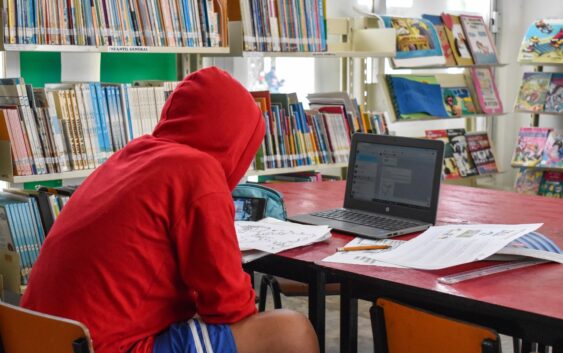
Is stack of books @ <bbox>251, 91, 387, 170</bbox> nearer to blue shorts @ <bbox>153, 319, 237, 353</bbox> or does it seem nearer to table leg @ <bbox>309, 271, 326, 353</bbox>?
table leg @ <bbox>309, 271, 326, 353</bbox>

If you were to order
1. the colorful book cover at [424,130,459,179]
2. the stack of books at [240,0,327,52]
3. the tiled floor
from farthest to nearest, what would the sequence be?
the colorful book cover at [424,130,459,179]
the stack of books at [240,0,327,52]
the tiled floor

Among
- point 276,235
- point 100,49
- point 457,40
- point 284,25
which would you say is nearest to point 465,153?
point 457,40

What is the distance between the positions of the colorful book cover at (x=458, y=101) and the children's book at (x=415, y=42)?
1.05 feet

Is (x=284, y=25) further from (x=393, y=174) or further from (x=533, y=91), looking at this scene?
(x=533, y=91)

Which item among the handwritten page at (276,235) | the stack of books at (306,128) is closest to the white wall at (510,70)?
the stack of books at (306,128)

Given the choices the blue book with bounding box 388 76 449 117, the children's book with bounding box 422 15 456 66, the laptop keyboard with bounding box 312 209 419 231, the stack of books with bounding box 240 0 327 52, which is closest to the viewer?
the laptop keyboard with bounding box 312 209 419 231

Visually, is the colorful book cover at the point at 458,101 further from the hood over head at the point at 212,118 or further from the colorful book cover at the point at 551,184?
the hood over head at the point at 212,118

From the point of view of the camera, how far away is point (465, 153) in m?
5.24

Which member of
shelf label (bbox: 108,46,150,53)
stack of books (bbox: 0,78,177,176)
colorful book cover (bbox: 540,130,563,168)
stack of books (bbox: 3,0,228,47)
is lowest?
colorful book cover (bbox: 540,130,563,168)

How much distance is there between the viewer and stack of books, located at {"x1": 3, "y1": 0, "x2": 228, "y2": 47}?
2.85m

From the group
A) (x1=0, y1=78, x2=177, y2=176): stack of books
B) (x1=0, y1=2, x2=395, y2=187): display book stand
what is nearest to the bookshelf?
(x1=0, y1=2, x2=395, y2=187): display book stand

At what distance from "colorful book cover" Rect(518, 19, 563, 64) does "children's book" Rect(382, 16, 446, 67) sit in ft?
2.29

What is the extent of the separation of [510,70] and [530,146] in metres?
0.90

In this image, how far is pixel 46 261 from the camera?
5.65 feet
